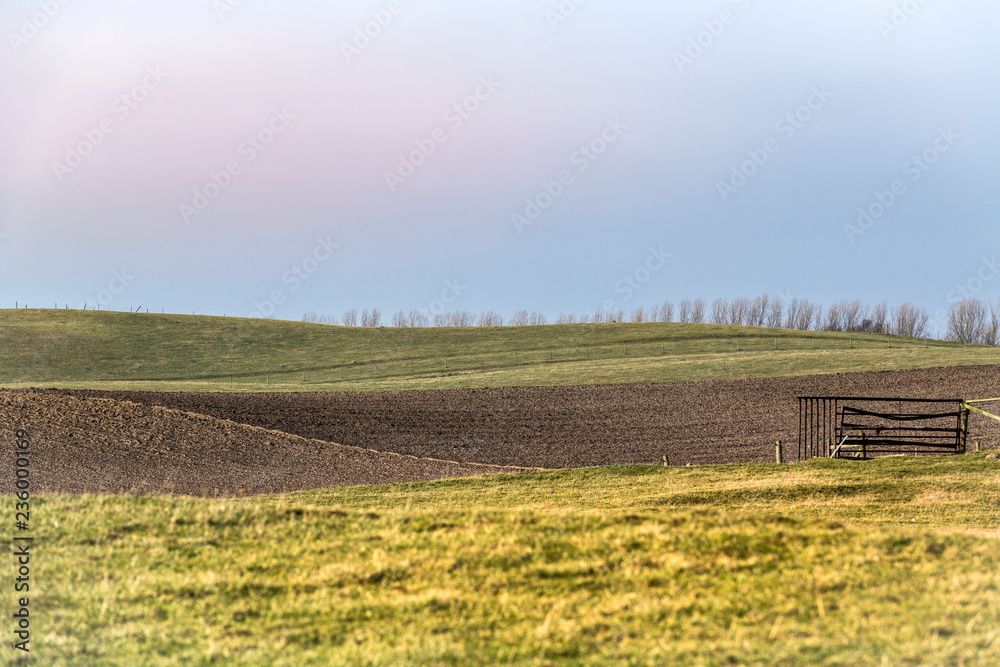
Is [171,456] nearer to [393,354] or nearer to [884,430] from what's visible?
→ [884,430]

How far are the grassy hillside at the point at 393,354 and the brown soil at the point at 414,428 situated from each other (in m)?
5.92

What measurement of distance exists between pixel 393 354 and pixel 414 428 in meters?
27.5

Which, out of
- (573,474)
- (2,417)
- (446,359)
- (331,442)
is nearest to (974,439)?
(573,474)

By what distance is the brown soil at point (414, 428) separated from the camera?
1970 centimetres

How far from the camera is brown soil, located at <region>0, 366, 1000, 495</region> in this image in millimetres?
19695

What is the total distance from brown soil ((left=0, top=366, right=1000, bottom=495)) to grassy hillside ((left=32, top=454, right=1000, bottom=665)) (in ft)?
39.7

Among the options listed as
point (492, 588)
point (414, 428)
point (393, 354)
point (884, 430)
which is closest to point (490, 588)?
point (492, 588)

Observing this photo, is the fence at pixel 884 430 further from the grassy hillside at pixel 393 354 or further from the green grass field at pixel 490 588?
the green grass field at pixel 490 588

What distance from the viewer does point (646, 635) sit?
4262 millimetres

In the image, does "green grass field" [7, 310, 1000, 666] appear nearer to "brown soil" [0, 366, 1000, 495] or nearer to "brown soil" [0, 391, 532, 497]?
"brown soil" [0, 391, 532, 497]

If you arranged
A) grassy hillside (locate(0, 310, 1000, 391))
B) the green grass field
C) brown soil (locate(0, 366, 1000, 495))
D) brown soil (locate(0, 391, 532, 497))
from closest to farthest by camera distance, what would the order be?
the green grass field
brown soil (locate(0, 391, 532, 497))
brown soil (locate(0, 366, 1000, 495))
grassy hillside (locate(0, 310, 1000, 391))

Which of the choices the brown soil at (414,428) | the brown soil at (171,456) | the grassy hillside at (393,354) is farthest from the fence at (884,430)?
the grassy hillside at (393,354)

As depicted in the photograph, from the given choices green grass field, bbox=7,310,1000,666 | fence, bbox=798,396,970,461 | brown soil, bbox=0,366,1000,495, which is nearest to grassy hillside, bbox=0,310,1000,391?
brown soil, bbox=0,366,1000,495

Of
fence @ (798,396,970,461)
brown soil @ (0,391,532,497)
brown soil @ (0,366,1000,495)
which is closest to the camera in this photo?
brown soil @ (0,391,532,497)
